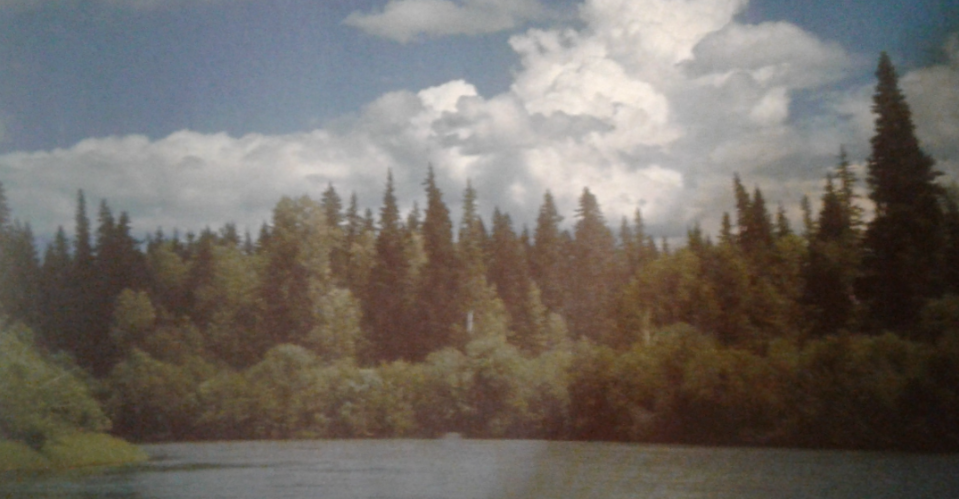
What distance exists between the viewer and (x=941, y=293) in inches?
1569

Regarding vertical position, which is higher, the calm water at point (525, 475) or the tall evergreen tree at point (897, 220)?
the tall evergreen tree at point (897, 220)

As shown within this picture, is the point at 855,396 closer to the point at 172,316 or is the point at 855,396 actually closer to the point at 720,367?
the point at 720,367

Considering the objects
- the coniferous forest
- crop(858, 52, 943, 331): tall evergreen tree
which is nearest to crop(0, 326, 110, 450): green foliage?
the coniferous forest

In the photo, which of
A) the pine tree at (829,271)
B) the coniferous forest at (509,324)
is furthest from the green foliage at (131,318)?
the pine tree at (829,271)

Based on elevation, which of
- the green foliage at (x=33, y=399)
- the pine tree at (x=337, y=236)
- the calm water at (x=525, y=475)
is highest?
the pine tree at (x=337, y=236)

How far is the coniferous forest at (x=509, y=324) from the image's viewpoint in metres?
38.2

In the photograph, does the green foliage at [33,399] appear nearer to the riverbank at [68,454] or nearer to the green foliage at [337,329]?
the riverbank at [68,454]

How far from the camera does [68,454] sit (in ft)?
120

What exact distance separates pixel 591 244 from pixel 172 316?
25.7 m

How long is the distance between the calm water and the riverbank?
1.17m

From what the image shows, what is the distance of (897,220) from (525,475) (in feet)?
69.9

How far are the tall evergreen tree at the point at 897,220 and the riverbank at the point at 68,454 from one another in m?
33.4

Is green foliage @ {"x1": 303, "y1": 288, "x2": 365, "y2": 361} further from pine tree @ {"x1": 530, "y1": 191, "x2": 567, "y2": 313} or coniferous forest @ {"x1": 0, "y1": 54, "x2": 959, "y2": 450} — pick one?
pine tree @ {"x1": 530, "y1": 191, "x2": 567, "y2": 313}

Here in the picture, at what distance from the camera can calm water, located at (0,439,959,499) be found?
2803 centimetres
